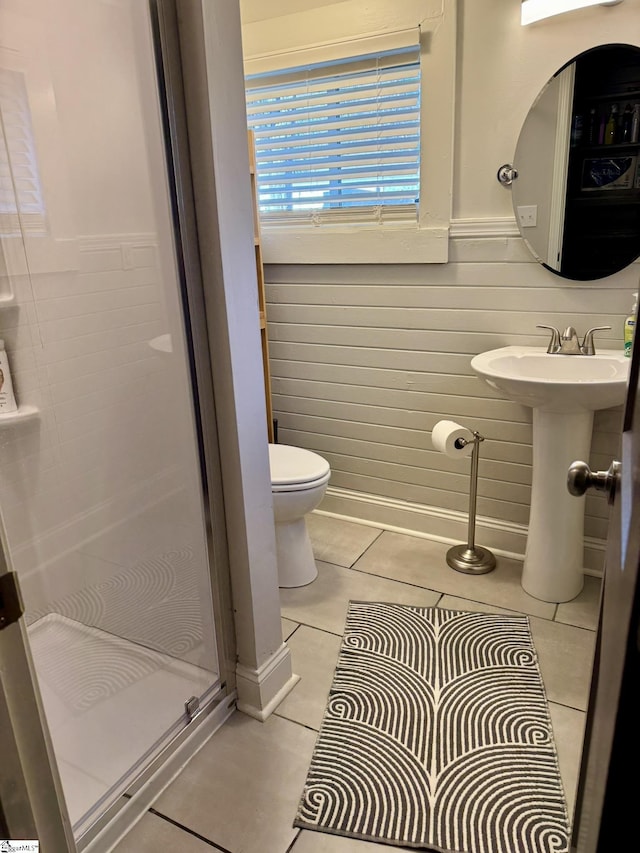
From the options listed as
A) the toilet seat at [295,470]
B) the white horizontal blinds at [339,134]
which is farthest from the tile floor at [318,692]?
the white horizontal blinds at [339,134]

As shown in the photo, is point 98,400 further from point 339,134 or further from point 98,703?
point 339,134

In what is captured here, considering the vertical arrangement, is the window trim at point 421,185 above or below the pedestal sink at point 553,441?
above

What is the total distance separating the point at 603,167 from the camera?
6.73 feet

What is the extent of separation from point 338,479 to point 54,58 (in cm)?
207

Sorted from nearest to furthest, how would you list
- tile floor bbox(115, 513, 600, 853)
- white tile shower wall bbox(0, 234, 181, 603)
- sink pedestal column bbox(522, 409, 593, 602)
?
white tile shower wall bbox(0, 234, 181, 603)
tile floor bbox(115, 513, 600, 853)
sink pedestal column bbox(522, 409, 593, 602)

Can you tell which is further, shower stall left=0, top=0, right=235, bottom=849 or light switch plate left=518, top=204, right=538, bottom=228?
light switch plate left=518, top=204, right=538, bottom=228

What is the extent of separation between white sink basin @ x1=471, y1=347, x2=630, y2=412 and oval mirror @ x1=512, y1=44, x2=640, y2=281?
31cm

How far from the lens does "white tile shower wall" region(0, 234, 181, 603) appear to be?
3.98 feet

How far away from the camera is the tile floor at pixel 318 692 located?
1.41 m

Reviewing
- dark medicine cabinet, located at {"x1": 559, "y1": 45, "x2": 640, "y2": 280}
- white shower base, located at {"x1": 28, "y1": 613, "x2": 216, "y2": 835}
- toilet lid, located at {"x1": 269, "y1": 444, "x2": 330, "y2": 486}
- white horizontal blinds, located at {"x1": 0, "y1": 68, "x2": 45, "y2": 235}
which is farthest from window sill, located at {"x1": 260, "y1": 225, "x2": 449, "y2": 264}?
white shower base, located at {"x1": 28, "y1": 613, "x2": 216, "y2": 835}

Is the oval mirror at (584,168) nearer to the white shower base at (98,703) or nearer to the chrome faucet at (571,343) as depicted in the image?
the chrome faucet at (571,343)

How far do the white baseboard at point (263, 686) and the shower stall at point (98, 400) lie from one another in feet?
0.57

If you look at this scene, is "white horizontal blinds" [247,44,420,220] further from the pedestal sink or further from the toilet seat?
the toilet seat

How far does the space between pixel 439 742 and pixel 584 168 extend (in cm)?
190
